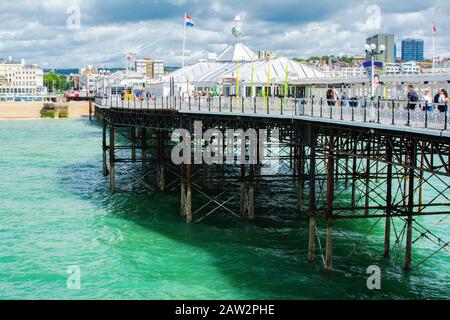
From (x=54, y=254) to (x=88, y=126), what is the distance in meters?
89.8

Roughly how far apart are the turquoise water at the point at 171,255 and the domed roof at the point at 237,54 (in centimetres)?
1972

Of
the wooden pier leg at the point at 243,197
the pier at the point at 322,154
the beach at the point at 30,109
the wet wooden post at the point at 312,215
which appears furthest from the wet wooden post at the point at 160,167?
the beach at the point at 30,109

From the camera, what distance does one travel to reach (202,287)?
76.2 ft

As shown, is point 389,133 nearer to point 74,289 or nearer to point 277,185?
point 74,289

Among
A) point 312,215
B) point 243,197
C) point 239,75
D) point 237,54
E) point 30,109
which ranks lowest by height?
point 243,197

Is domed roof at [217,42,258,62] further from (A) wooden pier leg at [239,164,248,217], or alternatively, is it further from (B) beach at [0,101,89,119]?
(B) beach at [0,101,89,119]

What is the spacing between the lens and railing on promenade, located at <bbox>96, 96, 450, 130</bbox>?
20188 mm

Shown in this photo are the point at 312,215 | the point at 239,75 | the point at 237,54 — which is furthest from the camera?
the point at 237,54

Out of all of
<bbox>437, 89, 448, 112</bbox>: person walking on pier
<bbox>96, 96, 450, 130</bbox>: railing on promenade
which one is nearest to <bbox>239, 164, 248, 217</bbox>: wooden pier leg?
<bbox>96, 96, 450, 130</bbox>: railing on promenade

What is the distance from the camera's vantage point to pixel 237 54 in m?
57.0

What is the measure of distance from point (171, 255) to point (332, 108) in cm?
912

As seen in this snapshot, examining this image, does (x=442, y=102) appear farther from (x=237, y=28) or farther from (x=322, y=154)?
(x=237, y=28)

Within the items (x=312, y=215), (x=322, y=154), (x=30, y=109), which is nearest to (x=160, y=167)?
(x=322, y=154)
